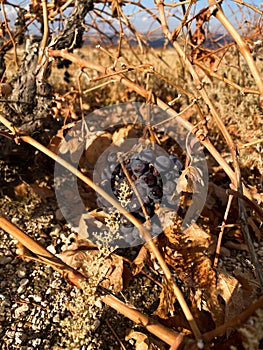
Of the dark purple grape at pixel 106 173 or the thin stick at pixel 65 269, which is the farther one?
the dark purple grape at pixel 106 173

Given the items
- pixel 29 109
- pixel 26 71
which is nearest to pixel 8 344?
pixel 29 109

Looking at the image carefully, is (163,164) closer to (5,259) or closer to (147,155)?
(147,155)

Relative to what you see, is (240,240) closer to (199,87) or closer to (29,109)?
(199,87)

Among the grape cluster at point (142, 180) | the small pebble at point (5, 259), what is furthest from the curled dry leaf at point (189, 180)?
the small pebble at point (5, 259)

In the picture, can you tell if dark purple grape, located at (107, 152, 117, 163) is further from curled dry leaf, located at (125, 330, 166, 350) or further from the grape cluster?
curled dry leaf, located at (125, 330, 166, 350)

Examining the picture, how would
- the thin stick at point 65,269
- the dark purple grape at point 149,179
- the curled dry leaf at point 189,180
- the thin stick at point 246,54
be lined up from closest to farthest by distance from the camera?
the thin stick at point 65,269
the thin stick at point 246,54
the curled dry leaf at point 189,180
the dark purple grape at point 149,179

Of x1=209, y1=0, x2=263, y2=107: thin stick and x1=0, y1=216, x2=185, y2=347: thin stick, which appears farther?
x1=209, y1=0, x2=263, y2=107: thin stick

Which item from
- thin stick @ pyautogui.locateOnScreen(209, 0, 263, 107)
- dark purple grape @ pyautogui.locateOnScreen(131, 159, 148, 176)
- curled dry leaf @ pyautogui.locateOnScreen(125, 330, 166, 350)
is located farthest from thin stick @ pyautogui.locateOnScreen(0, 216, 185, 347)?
thin stick @ pyautogui.locateOnScreen(209, 0, 263, 107)

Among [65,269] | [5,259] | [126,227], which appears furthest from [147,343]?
[5,259]

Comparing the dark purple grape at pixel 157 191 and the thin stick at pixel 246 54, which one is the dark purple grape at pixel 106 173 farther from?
the thin stick at pixel 246 54
